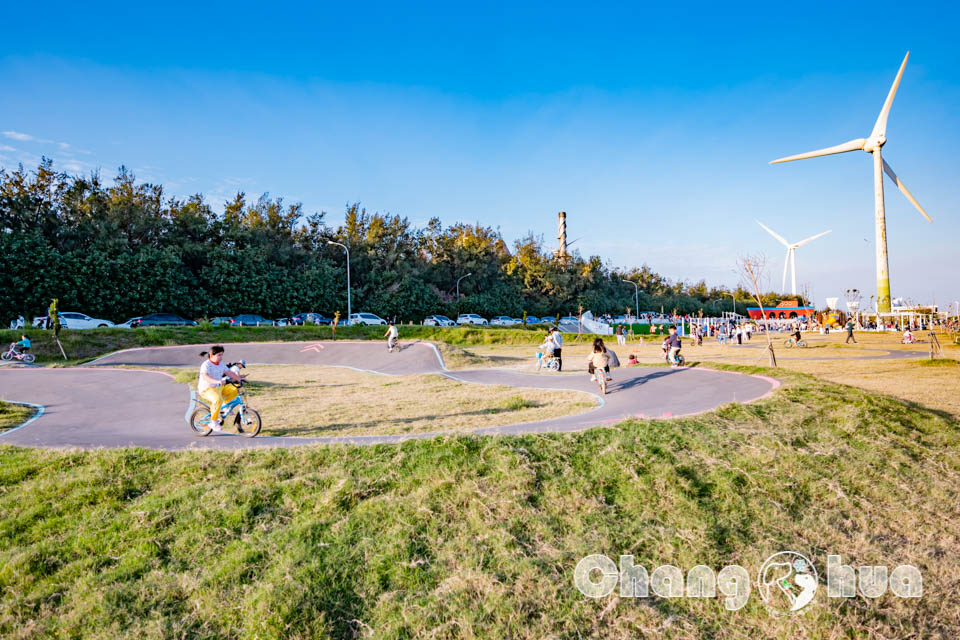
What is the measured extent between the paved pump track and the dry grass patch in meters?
0.66

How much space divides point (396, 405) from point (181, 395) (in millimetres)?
7374

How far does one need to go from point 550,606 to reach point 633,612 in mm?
751

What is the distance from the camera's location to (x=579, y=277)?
80.6 m

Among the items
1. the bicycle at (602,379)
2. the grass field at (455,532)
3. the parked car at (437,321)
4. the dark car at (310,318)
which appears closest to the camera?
the grass field at (455,532)

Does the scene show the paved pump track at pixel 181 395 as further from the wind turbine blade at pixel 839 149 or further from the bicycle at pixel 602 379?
the wind turbine blade at pixel 839 149

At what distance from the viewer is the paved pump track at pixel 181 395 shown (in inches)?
400

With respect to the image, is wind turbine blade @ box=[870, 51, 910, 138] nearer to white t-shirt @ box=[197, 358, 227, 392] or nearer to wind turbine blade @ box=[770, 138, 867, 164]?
wind turbine blade @ box=[770, 138, 867, 164]

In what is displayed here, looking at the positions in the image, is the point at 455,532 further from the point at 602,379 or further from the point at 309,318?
the point at 309,318

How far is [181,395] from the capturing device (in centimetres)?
1648

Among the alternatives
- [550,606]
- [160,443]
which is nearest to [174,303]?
[160,443]

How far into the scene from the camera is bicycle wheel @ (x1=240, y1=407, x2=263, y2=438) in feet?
35.0

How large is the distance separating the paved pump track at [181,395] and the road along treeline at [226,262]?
705 inches

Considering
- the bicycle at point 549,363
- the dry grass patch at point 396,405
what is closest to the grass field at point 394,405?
the dry grass patch at point 396,405

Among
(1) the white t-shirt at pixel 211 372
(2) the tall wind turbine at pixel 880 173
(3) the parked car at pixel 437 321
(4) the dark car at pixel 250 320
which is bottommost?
(1) the white t-shirt at pixel 211 372
